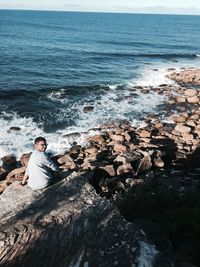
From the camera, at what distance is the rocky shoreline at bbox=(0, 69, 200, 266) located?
8594mm

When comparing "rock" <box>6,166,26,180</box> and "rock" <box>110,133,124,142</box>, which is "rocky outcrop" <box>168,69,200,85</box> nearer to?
"rock" <box>110,133,124,142</box>

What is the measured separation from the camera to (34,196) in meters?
9.78

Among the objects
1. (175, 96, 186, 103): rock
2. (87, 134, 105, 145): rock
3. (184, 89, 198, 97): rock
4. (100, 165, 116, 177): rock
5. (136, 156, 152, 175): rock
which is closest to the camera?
(100, 165, 116, 177): rock

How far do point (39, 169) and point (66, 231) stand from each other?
186cm

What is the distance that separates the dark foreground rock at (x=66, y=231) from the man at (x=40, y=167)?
0.28 meters

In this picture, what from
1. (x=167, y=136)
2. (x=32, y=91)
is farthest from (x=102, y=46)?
(x=167, y=136)

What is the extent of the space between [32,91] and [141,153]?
16.0m

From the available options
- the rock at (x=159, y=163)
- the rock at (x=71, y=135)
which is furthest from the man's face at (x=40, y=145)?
the rock at (x=71, y=135)

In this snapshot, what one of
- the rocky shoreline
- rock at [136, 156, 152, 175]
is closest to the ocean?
the rocky shoreline

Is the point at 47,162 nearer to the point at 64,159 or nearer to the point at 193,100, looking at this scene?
the point at 64,159

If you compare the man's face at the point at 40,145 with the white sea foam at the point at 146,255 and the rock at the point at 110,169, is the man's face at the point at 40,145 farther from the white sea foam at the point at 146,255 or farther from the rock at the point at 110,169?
the rock at the point at 110,169

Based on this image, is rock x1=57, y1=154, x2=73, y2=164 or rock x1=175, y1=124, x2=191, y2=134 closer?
rock x1=57, y1=154, x2=73, y2=164

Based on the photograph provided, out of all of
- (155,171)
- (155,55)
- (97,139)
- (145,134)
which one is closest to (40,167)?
(155,171)

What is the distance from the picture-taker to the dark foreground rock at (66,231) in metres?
7.65
